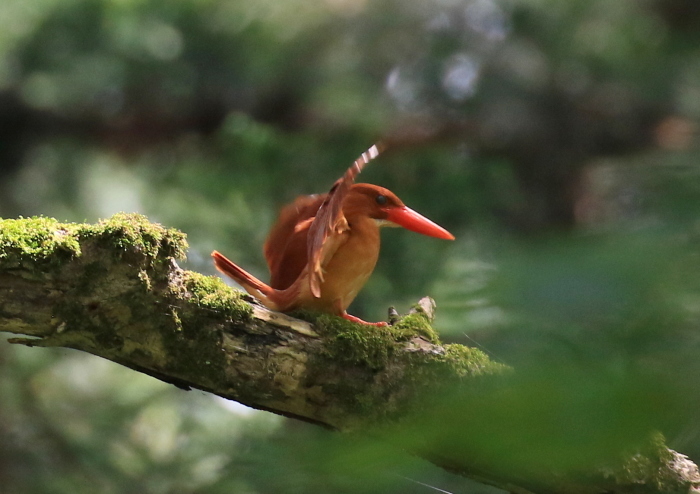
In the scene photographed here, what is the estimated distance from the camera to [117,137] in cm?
341

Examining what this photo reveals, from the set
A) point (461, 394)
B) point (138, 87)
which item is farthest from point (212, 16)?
point (461, 394)

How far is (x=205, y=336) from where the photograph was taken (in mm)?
1462

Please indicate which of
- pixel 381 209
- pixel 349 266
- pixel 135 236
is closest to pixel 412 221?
pixel 381 209

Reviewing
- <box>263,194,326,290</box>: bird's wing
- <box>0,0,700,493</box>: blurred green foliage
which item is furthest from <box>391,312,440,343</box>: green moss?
<box>0,0,700,493</box>: blurred green foliage

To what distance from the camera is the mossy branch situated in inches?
53.4

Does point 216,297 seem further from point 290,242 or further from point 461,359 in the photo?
point 461,359

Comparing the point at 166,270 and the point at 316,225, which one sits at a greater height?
the point at 316,225

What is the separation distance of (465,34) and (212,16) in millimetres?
1165

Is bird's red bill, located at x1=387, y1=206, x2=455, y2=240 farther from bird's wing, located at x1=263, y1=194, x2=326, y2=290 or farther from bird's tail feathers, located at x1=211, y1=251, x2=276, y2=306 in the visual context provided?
bird's tail feathers, located at x1=211, y1=251, x2=276, y2=306

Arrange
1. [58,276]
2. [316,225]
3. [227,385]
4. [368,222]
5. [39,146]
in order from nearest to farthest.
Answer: [58,276]
[227,385]
[316,225]
[368,222]
[39,146]

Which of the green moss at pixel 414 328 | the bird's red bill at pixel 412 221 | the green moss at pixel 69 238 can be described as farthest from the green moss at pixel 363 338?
the green moss at pixel 69 238

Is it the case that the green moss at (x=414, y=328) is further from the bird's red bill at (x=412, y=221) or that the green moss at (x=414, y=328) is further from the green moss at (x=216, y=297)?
the green moss at (x=216, y=297)

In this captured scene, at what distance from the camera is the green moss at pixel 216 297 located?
1474 mm

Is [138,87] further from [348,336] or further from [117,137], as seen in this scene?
[348,336]
